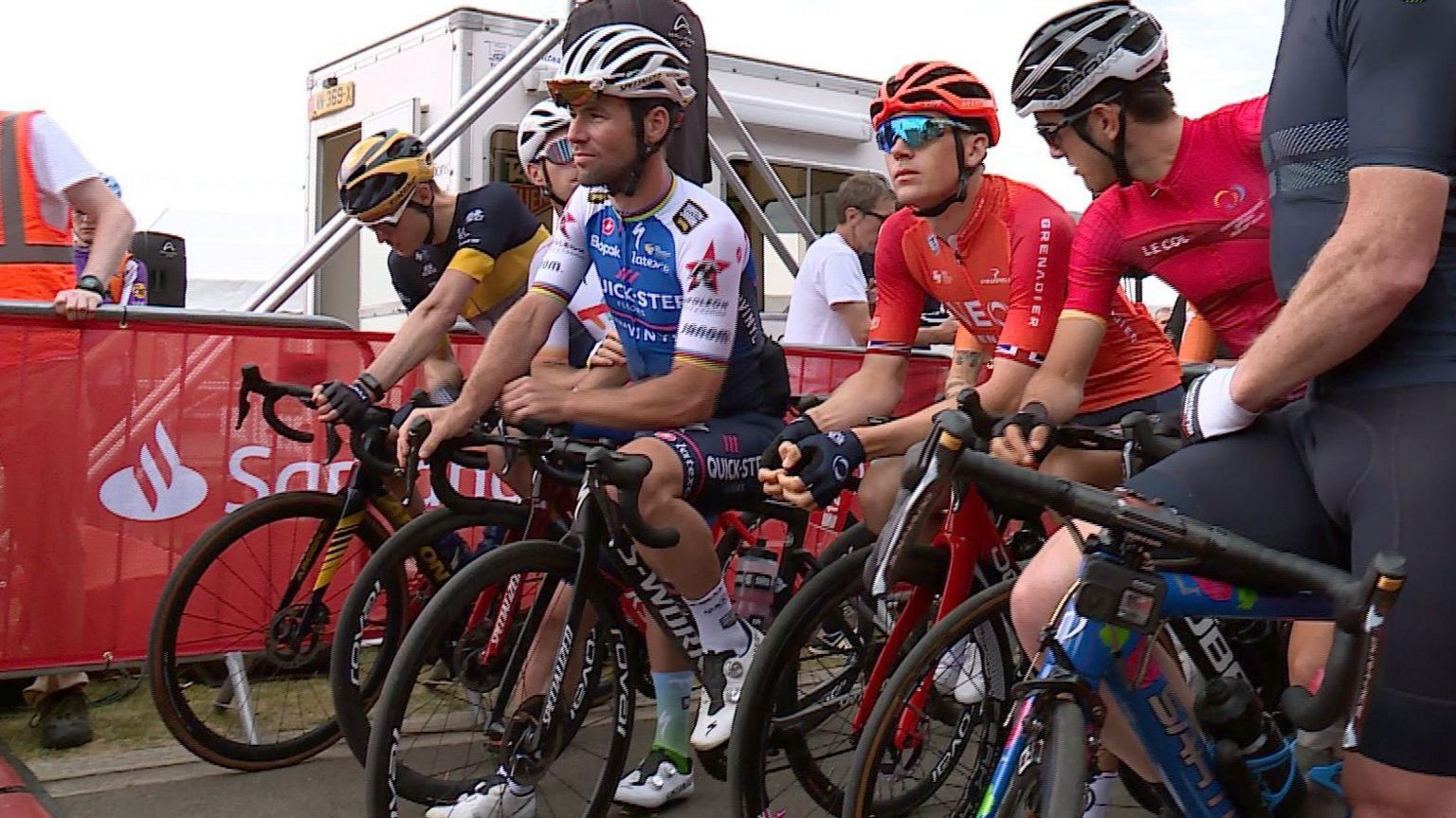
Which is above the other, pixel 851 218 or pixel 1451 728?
pixel 851 218

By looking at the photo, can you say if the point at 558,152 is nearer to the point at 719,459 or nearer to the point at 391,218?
the point at 391,218

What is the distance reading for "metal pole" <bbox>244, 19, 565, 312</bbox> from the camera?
608cm

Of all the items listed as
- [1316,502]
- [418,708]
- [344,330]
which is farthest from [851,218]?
[1316,502]

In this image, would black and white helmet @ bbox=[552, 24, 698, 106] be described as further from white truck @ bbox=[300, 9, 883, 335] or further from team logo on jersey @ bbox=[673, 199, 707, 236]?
white truck @ bbox=[300, 9, 883, 335]

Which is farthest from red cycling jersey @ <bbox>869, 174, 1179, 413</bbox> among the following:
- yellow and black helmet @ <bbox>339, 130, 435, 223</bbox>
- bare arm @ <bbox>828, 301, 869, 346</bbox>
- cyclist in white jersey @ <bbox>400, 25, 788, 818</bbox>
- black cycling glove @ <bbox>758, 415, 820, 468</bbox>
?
bare arm @ <bbox>828, 301, 869, 346</bbox>

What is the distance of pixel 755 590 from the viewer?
4.09m

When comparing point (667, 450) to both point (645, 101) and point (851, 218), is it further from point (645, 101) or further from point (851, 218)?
point (851, 218)

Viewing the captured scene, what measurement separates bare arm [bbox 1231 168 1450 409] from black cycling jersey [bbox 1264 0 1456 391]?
41mm

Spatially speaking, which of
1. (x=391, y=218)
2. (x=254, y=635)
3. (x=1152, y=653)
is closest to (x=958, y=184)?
(x=1152, y=653)

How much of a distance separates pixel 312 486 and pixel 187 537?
52 centimetres

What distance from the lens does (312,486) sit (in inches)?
210

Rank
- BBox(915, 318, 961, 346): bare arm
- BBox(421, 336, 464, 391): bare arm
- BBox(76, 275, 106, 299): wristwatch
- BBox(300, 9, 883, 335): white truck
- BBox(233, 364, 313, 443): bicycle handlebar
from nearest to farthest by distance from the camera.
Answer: BBox(233, 364, 313, 443): bicycle handlebar, BBox(76, 275, 106, 299): wristwatch, BBox(421, 336, 464, 391): bare arm, BBox(915, 318, 961, 346): bare arm, BBox(300, 9, 883, 335): white truck

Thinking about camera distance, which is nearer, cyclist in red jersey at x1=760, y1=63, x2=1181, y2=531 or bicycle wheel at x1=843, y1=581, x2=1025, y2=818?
bicycle wheel at x1=843, y1=581, x2=1025, y2=818

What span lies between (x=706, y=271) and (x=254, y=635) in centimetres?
239
